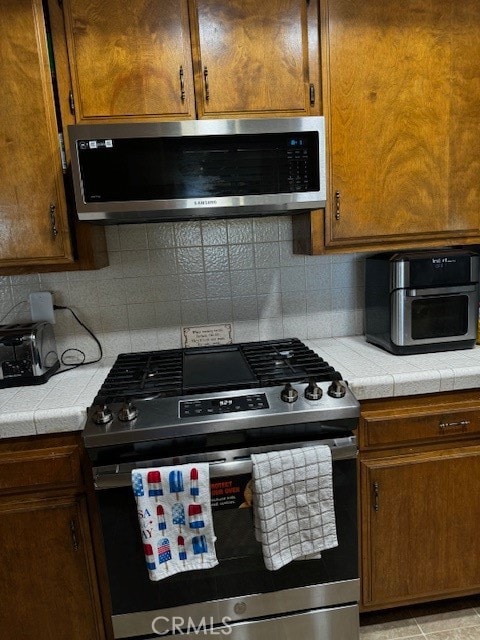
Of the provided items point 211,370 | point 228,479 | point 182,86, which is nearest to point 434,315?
point 211,370

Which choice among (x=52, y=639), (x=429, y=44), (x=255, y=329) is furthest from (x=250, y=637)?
(x=429, y=44)

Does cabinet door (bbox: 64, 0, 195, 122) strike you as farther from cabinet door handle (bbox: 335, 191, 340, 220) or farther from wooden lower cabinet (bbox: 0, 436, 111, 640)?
wooden lower cabinet (bbox: 0, 436, 111, 640)

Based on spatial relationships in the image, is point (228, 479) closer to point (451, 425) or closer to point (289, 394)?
point (289, 394)

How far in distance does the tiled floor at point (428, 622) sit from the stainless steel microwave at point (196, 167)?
1.50 metres

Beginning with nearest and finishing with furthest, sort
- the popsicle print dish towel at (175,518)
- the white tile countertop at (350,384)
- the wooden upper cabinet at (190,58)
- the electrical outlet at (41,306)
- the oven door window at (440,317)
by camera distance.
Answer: the popsicle print dish towel at (175,518) < the white tile countertop at (350,384) < the wooden upper cabinet at (190,58) < the oven door window at (440,317) < the electrical outlet at (41,306)

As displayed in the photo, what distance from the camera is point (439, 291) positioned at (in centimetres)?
154

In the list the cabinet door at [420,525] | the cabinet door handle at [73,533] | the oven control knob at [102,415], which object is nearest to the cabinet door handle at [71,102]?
the oven control knob at [102,415]

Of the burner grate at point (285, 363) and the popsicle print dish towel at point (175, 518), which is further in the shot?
the burner grate at point (285, 363)

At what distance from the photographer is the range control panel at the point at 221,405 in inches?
46.9

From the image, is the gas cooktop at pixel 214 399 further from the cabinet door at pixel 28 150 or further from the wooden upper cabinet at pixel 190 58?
the wooden upper cabinet at pixel 190 58

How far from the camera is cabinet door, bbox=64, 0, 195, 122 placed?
133 centimetres

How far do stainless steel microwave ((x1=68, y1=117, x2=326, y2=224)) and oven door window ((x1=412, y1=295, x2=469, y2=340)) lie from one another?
58cm

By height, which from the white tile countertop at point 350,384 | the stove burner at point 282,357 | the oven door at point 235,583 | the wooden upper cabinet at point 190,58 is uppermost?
the wooden upper cabinet at point 190,58

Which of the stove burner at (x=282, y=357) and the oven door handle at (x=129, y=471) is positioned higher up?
the stove burner at (x=282, y=357)
